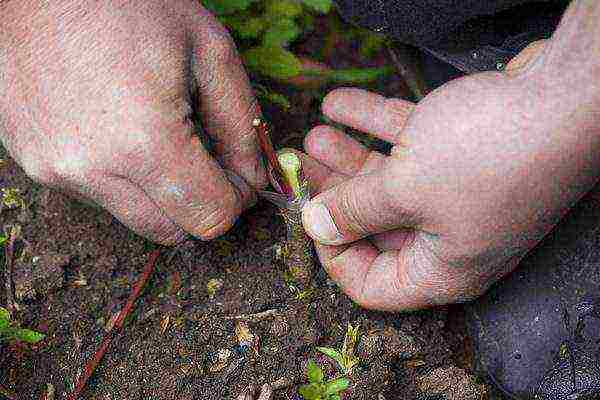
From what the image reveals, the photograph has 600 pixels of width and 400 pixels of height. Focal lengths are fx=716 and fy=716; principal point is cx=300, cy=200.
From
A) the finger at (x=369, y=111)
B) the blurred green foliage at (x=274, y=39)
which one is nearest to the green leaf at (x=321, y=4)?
the blurred green foliage at (x=274, y=39)

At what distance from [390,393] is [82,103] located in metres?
1.45

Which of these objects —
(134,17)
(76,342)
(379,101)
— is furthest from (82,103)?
(379,101)

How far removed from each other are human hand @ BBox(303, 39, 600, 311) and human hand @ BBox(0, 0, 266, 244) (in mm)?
459

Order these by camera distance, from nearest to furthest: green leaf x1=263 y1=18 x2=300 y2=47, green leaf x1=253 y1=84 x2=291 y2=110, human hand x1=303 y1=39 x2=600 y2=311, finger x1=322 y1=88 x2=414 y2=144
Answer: human hand x1=303 y1=39 x2=600 y2=311
finger x1=322 y1=88 x2=414 y2=144
green leaf x1=253 y1=84 x2=291 y2=110
green leaf x1=263 y1=18 x2=300 y2=47

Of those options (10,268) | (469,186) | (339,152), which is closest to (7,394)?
(10,268)

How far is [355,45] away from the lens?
369 cm

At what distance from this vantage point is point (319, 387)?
2.29m

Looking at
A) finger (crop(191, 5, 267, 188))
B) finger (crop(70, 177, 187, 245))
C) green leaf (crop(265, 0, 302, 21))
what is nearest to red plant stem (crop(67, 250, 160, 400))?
finger (crop(70, 177, 187, 245))

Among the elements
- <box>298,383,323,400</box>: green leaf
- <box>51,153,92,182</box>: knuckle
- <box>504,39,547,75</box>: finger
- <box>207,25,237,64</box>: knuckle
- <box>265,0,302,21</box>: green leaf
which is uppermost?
<box>207,25,237,64</box>: knuckle

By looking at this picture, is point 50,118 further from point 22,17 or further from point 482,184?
point 482,184

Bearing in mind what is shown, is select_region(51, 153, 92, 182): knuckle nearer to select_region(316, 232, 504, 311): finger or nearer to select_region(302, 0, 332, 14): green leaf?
select_region(316, 232, 504, 311): finger

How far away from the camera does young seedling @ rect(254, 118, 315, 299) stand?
2.45 metres

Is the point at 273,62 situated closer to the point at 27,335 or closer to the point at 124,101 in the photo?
the point at 124,101

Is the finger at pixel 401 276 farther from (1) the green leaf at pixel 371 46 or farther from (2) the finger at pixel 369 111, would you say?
(1) the green leaf at pixel 371 46
